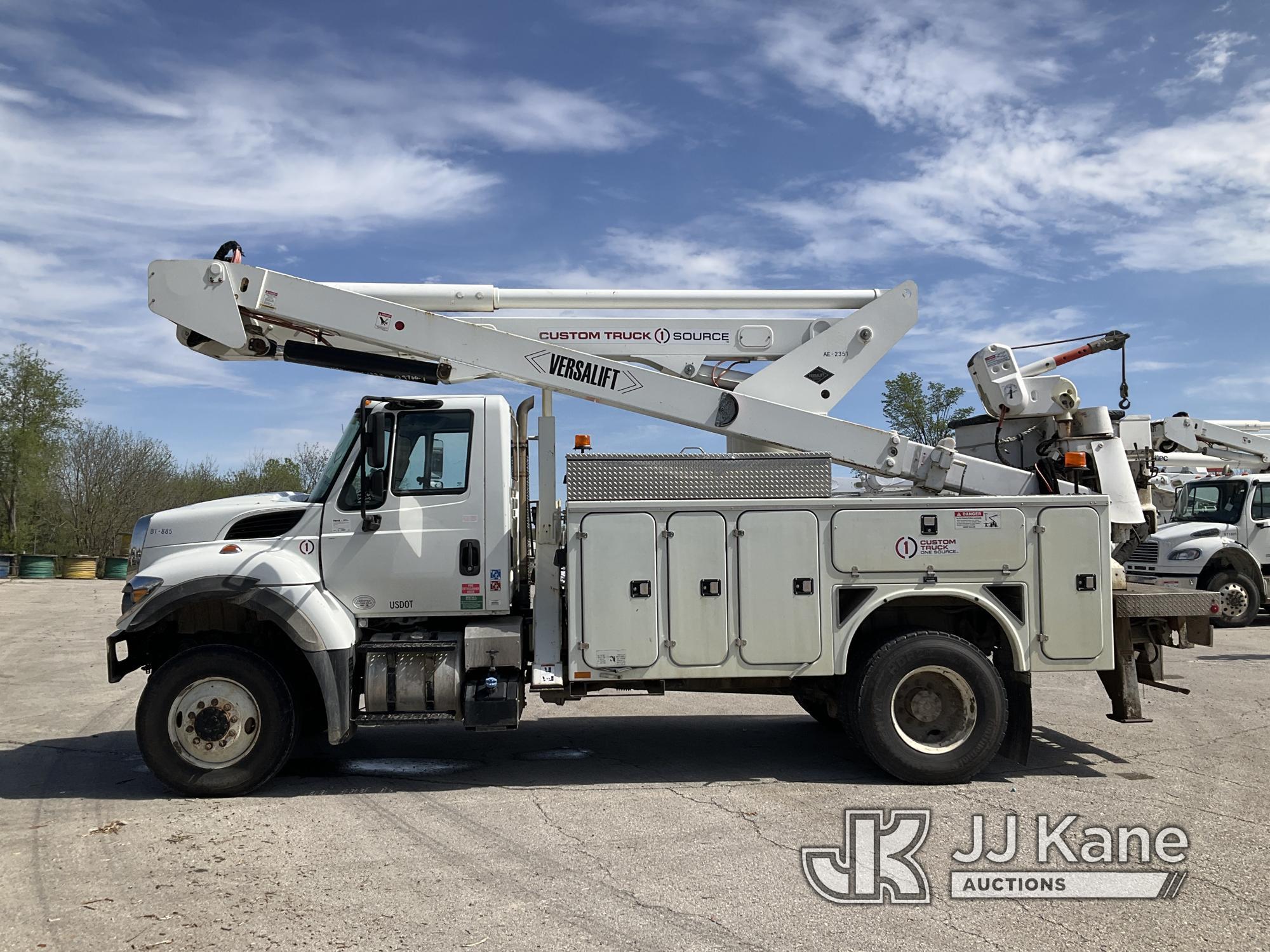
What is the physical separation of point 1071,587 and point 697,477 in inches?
115

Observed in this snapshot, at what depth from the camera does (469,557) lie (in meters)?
6.96

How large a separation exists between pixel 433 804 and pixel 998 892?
11.7 feet

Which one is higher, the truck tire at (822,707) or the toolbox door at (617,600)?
the toolbox door at (617,600)

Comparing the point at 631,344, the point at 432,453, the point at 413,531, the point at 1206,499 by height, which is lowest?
the point at 413,531

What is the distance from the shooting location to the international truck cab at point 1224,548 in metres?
16.8

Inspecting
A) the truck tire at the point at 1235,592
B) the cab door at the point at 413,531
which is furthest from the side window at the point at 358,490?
the truck tire at the point at 1235,592

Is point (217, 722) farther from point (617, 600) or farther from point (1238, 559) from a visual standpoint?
point (1238, 559)

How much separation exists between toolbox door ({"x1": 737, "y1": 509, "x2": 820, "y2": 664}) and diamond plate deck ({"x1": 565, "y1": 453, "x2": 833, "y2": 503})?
24 centimetres

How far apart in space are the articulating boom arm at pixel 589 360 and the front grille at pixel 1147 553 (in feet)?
38.3

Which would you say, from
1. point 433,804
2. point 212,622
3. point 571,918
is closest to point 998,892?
point 571,918

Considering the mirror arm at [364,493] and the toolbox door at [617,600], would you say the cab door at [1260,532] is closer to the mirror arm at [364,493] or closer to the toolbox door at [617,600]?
the toolbox door at [617,600]

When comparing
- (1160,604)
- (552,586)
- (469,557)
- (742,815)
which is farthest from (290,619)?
(1160,604)

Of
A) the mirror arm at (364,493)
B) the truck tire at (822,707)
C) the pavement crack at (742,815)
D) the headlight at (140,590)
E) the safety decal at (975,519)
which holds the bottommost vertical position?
the pavement crack at (742,815)

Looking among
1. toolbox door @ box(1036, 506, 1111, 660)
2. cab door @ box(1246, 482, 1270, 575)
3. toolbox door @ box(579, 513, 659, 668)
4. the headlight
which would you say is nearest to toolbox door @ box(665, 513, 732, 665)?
toolbox door @ box(579, 513, 659, 668)
